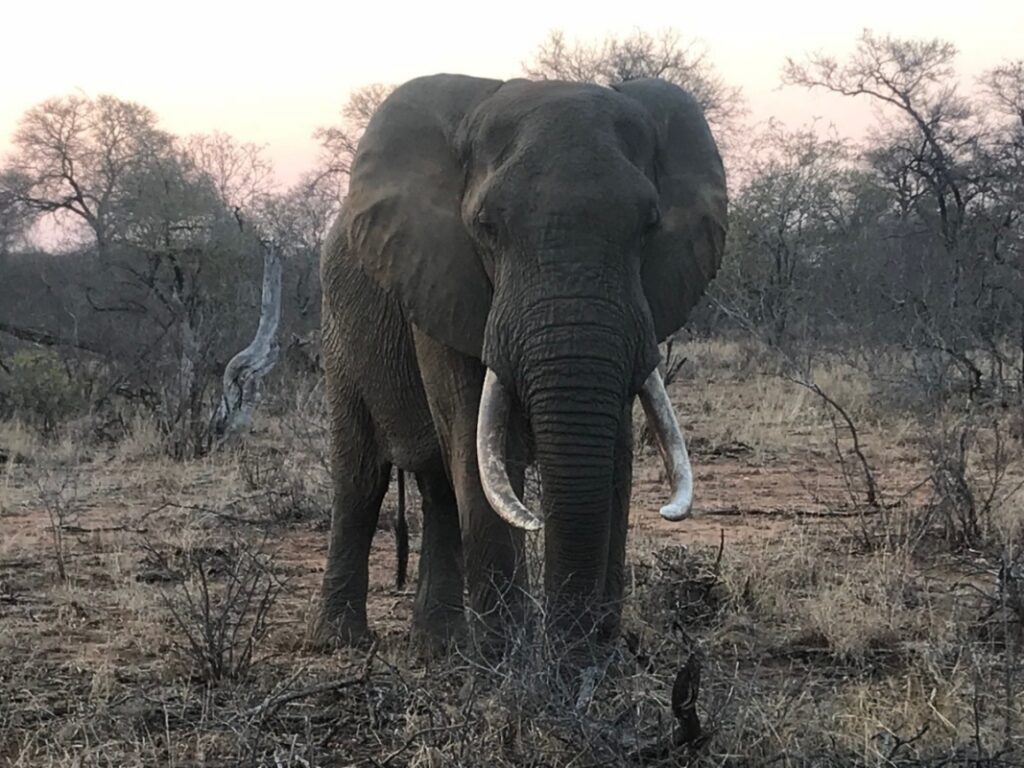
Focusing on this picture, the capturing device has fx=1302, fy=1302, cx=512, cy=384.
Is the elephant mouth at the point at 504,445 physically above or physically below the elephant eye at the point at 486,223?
below

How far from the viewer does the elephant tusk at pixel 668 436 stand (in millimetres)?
3834

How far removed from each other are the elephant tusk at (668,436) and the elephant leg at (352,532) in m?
1.60

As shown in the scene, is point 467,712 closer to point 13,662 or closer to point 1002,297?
point 13,662

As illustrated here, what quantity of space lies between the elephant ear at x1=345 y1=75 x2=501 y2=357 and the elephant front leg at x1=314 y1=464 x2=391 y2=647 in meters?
1.29

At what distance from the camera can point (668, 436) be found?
3979 millimetres

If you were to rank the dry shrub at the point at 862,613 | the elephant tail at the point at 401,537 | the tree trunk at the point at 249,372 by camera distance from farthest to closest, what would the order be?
the tree trunk at the point at 249,372, the elephant tail at the point at 401,537, the dry shrub at the point at 862,613

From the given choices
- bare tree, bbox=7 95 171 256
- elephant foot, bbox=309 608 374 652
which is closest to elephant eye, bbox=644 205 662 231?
elephant foot, bbox=309 608 374 652

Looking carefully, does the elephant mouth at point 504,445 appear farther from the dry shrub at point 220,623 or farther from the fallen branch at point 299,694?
the dry shrub at point 220,623

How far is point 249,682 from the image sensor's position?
432 centimetres

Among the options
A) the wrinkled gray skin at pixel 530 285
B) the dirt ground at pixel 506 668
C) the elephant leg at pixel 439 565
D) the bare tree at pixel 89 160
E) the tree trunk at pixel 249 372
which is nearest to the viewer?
the dirt ground at pixel 506 668

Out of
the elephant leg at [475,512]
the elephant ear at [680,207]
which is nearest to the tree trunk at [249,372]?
the elephant leg at [475,512]

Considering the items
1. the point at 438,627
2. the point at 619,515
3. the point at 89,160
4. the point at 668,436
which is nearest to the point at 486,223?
the point at 668,436

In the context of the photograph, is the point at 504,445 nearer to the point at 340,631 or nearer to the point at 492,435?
the point at 492,435

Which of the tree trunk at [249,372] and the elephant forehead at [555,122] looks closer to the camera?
the elephant forehead at [555,122]
